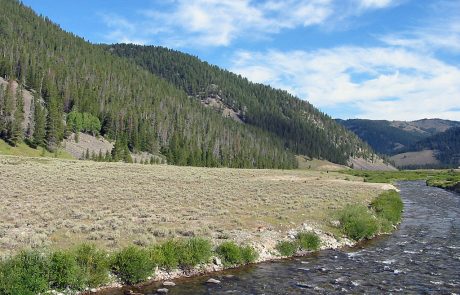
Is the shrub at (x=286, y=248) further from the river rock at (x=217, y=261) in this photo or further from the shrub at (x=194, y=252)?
the shrub at (x=194, y=252)

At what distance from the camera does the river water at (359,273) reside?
1861 centimetres

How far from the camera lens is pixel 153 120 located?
18912cm

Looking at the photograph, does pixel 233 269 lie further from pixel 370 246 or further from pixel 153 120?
pixel 153 120

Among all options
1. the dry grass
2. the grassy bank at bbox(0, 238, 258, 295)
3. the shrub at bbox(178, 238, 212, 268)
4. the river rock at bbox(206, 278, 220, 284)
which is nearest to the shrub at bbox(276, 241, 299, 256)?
the dry grass

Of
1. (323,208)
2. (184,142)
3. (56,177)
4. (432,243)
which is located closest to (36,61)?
(184,142)

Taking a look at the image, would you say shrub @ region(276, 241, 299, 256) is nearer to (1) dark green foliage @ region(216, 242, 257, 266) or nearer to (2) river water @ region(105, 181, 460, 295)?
(2) river water @ region(105, 181, 460, 295)

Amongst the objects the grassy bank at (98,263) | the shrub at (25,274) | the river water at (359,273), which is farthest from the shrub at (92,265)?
the river water at (359,273)

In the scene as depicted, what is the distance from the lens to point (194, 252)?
21.4 m

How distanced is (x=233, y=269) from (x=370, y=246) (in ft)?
37.8

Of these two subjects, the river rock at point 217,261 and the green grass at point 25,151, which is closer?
the river rock at point 217,261

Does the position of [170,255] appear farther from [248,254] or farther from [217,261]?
[248,254]

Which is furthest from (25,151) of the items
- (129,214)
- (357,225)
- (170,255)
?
(170,255)

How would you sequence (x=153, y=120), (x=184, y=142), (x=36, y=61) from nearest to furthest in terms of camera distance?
(x=184, y=142) → (x=36, y=61) → (x=153, y=120)

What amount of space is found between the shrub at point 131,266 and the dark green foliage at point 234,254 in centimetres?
482
